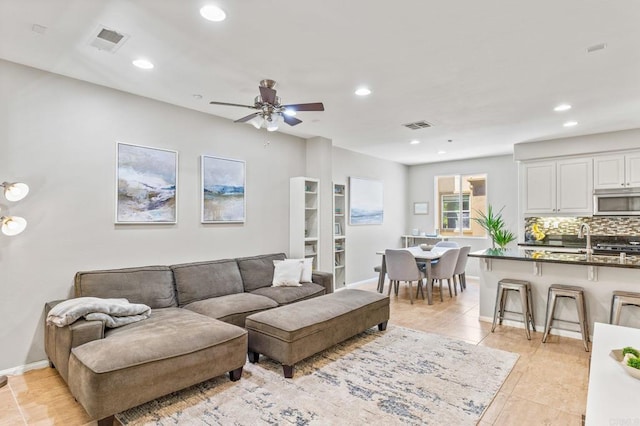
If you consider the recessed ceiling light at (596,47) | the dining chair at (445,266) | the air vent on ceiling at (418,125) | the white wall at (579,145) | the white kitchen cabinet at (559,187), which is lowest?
the dining chair at (445,266)

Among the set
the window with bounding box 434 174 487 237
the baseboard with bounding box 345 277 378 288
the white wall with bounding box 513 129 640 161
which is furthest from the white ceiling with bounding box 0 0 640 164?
the baseboard with bounding box 345 277 378 288

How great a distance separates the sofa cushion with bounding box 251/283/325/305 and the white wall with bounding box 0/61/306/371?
89 centimetres

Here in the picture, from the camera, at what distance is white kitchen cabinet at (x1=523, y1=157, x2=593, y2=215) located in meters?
5.66

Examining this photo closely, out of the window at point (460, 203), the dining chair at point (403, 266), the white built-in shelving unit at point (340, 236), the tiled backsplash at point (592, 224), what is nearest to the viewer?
the tiled backsplash at point (592, 224)

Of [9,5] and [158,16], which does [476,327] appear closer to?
[158,16]

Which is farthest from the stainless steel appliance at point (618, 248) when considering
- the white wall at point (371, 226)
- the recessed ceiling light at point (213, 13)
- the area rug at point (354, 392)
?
the recessed ceiling light at point (213, 13)

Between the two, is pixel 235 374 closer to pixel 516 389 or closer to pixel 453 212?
pixel 516 389

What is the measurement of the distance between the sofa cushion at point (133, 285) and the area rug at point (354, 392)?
1170 millimetres

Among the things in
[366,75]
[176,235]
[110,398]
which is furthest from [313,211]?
[110,398]

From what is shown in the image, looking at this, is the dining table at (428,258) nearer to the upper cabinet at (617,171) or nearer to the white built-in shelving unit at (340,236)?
the white built-in shelving unit at (340,236)

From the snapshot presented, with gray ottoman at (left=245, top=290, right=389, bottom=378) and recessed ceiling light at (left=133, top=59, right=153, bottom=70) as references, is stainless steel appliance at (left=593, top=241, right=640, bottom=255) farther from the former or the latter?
recessed ceiling light at (left=133, top=59, right=153, bottom=70)

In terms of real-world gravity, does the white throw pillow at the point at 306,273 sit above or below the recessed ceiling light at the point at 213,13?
below

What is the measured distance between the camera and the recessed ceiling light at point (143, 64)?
3.04m

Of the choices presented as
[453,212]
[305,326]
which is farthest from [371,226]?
[305,326]
